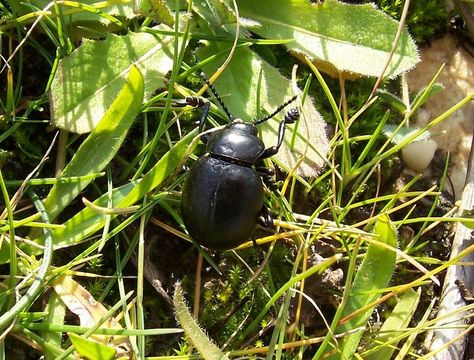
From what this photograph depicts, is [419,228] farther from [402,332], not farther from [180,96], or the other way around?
[180,96]

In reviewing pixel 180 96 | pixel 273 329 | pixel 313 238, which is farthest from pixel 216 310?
pixel 180 96

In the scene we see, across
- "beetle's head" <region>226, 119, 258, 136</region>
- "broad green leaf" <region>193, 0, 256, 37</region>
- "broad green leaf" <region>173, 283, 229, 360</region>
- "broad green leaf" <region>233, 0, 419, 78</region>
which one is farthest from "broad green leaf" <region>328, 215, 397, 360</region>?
"broad green leaf" <region>193, 0, 256, 37</region>

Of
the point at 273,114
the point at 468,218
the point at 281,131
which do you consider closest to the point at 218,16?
the point at 273,114

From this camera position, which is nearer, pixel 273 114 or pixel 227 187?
pixel 227 187

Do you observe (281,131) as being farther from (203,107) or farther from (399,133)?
(399,133)

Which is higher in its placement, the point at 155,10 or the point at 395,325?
the point at 155,10

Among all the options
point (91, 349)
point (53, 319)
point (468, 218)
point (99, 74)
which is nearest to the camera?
point (91, 349)

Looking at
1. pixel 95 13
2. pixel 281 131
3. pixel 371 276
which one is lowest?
pixel 371 276
